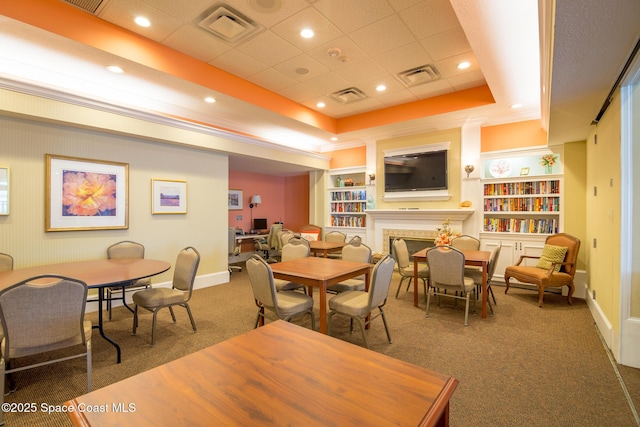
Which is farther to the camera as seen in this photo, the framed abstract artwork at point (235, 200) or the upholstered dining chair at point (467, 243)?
the framed abstract artwork at point (235, 200)

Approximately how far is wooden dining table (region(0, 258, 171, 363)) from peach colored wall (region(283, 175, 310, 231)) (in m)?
5.74

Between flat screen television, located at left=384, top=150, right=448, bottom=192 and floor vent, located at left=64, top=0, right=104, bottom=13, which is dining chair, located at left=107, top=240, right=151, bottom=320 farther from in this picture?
flat screen television, located at left=384, top=150, right=448, bottom=192

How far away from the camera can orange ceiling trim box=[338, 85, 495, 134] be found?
14.6 feet

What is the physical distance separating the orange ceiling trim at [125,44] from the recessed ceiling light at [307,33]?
139 cm

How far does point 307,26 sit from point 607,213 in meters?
3.58

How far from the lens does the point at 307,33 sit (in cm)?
313

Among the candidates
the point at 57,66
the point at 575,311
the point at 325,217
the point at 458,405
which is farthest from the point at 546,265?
the point at 57,66

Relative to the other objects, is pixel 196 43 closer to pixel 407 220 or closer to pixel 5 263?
pixel 5 263

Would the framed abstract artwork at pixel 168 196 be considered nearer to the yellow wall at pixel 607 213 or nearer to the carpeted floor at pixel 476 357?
the carpeted floor at pixel 476 357

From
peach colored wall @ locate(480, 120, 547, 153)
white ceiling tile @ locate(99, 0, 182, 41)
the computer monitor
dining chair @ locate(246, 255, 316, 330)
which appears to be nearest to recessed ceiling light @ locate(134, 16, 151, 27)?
white ceiling tile @ locate(99, 0, 182, 41)

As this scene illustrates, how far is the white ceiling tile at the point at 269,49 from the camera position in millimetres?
3227

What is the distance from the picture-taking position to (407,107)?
5152mm

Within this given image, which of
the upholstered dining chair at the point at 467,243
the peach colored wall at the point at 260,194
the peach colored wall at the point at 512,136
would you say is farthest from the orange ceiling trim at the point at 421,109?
the peach colored wall at the point at 260,194

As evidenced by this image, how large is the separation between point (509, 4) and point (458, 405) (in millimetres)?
3165
